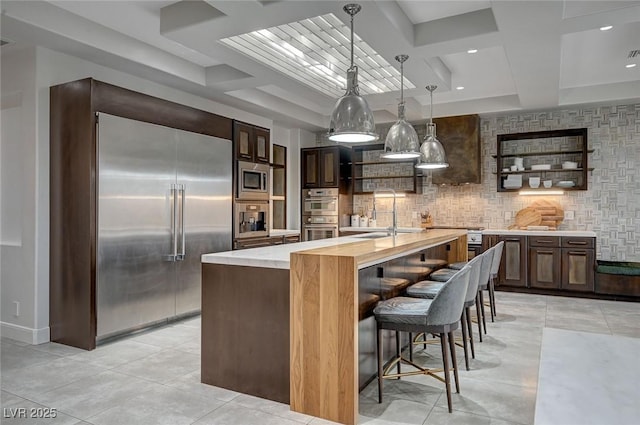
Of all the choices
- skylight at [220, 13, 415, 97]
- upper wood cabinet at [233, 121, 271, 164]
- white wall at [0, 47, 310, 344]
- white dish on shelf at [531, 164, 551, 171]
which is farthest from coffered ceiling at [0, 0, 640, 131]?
white dish on shelf at [531, 164, 551, 171]

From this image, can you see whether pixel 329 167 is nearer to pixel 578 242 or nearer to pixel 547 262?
pixel 547 262

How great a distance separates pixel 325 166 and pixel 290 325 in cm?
547

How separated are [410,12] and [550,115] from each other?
4151mm

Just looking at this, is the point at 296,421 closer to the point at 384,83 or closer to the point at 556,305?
the point at 384,83

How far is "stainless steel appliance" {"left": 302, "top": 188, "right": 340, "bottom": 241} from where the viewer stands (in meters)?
7.79

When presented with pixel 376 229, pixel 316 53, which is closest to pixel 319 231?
pixel 376 229

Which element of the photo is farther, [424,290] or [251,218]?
[251,218]

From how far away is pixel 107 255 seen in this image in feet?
12.8

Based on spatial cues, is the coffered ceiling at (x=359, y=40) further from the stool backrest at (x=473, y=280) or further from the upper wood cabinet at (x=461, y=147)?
the stool backrest at (x=473, y=280)

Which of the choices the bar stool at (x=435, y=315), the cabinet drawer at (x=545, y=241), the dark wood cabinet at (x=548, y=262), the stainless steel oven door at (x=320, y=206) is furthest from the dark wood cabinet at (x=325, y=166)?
the bar stool at (x=435, y=315)

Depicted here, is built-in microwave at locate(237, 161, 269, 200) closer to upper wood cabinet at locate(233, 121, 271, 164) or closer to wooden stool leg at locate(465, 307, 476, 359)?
upper wood cabinet at locate(233, 121, 271, 164)

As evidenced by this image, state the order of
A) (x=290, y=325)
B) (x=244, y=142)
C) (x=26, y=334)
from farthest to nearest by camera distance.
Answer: (x=244, y=142) < (x=26, y=334) < (x=290, y=325)

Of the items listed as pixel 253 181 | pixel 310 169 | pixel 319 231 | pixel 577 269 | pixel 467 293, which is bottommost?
pixel 577 269

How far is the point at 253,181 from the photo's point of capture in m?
5.94
